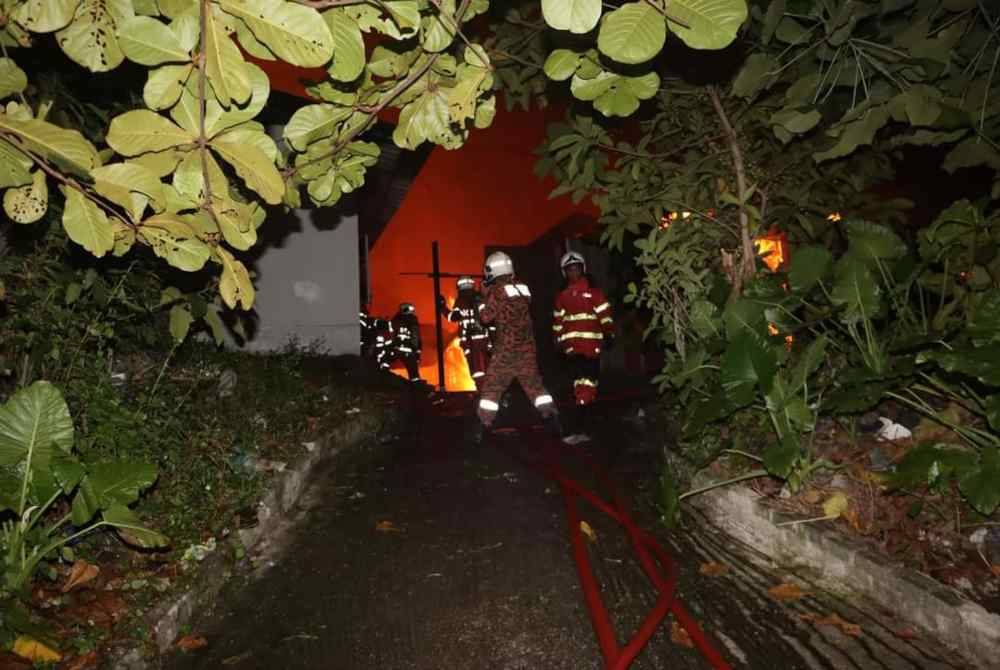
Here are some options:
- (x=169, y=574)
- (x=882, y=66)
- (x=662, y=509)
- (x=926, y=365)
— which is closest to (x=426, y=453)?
(x=662, y=509)

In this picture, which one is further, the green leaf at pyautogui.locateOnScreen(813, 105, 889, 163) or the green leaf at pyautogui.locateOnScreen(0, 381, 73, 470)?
the green leaf at pyautogui.locateOnScreen(813, 105, 889, 163)

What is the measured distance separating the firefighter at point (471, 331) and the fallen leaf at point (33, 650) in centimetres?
850

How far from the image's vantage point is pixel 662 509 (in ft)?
14.0

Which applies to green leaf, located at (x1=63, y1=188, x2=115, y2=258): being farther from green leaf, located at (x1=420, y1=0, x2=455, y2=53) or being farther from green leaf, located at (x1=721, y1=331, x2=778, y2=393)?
green leaf, located at (x1=721, y1=331, x2=778, y2=393)

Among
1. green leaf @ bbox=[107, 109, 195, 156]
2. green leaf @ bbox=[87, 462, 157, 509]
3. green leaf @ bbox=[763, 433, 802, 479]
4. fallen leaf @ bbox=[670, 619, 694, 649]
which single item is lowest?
fallen leaf @ bbox=[670, 619, 694, 649]

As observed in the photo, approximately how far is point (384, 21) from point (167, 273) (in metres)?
3.60

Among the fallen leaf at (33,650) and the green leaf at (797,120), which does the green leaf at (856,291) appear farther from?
the fallen leaf at (33,650)

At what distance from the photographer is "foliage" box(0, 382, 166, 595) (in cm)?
255

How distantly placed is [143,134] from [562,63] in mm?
1148

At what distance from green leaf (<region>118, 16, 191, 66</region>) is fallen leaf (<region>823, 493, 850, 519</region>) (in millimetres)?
3530

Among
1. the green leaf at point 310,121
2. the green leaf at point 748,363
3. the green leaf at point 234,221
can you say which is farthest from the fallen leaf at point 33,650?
the green leaf at point 748,363

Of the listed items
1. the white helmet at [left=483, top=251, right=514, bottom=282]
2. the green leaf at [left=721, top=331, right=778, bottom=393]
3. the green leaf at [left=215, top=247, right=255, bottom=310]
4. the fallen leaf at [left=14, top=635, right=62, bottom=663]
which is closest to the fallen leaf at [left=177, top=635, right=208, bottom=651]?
the fallen leaf at [left=14, top=635, right=62, bottom=663]

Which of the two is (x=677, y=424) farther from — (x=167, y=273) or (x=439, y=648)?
(x=167, y=273)

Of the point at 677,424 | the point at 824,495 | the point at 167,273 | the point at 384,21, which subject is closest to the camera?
the point at 384,21
